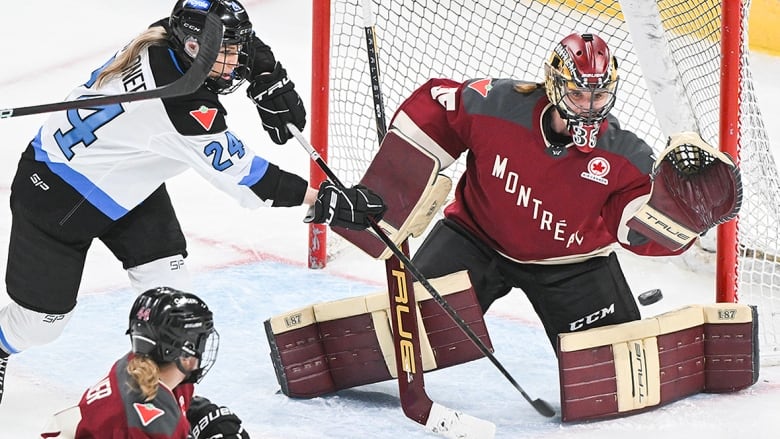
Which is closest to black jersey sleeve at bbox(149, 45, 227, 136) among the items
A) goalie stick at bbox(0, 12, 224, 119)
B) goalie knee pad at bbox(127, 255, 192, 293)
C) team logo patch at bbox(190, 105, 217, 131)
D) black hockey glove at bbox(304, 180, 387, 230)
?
team logo patch at bbox(190, 105, 217, 131)

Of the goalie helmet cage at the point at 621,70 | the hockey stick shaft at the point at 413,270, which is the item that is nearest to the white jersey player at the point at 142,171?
the hockey stick shaft at the point at 413,270

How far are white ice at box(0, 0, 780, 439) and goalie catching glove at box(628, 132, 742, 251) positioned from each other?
0.51 m

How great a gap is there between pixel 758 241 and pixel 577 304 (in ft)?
2.69

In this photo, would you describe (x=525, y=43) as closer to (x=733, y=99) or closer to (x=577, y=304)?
(x=733, y=99)

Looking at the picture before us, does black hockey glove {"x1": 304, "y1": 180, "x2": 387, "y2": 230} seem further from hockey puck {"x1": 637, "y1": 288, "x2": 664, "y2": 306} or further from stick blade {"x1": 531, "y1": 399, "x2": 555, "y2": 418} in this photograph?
hockey puck {"x1": 637, "y1": 288, "x2": 664, "y2": 306}

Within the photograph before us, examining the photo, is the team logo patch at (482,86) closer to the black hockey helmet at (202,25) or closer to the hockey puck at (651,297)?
the black hockey helmet at (202,25)

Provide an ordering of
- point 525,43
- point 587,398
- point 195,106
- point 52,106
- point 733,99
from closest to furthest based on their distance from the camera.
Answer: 1. point 52,106
2. point 195,106
3. point 587,398
4. point 733,99
5. point 525,43

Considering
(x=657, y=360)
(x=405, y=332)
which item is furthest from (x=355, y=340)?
(x=657, y=360)

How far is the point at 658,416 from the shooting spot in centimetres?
337

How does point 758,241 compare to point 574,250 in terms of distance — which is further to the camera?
point 758,241

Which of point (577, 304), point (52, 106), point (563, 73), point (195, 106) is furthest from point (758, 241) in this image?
point (52, 106)

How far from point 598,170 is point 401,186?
0.49 metres

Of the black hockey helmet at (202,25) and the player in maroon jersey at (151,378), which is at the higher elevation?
the black hockey helmet at (202,25)

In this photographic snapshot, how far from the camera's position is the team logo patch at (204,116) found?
117 inches
